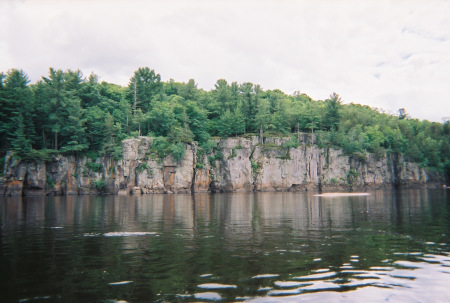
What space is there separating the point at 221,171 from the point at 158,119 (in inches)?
868

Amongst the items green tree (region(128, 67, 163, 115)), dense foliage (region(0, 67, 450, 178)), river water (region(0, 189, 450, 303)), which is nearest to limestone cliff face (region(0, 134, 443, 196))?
dense foliage (region(0, 67, 450, 178))

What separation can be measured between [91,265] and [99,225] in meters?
11.8

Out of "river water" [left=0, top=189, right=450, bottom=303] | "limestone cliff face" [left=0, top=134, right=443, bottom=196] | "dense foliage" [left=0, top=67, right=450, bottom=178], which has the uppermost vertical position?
"dense foliage" [left=0, top=67, right=450, bottom=178]

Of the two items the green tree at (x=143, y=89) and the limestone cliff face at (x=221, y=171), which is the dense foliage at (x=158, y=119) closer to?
the green tree at (x=143, y=89)

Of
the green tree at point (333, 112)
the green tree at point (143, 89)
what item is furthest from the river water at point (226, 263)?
the green tree at point (333, 112)

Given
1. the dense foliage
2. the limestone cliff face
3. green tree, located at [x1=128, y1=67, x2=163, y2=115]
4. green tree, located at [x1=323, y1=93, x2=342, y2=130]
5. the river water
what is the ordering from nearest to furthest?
the river water, the limestone cliff face, the dense foliage, green tree, located at [x1=128, y1=67, x2=163, y2=115], green tree, located at [x1=323, y1=93, x2=342, y2=130]

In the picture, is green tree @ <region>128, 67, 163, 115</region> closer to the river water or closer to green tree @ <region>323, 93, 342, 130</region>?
green tree @ <region>323, 93, 342, 130</region>

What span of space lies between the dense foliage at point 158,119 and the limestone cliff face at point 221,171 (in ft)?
10.8

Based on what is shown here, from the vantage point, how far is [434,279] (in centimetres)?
1065

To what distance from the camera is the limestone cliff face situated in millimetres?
71562

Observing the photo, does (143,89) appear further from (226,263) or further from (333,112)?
(226,263)

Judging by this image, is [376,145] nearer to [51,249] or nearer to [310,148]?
[310,148]

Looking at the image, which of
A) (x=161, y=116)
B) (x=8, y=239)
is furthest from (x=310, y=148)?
(x=8, y=239)

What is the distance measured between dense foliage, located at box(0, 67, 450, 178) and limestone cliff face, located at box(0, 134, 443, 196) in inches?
130
